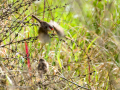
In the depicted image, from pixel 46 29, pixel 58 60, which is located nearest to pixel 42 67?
pixel 58 60

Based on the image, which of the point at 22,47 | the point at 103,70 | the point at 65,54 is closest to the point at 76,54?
the point at 65,54

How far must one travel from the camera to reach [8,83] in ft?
5.72

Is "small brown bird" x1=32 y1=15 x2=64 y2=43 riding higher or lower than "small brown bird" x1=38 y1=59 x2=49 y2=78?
higher

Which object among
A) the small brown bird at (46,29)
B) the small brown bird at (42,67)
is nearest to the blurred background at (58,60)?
the small brown bird at (42,67)

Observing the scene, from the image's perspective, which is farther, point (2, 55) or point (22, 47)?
point (22, 47)

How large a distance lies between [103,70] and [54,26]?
0.96 meters

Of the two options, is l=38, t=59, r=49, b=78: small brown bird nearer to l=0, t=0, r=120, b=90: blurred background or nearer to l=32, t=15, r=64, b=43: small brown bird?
l=0, t=0, r=120, b=90: blurred background

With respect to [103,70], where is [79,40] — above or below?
above

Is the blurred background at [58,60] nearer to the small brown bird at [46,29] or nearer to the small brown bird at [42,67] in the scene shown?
the small brown bird at [42,67]

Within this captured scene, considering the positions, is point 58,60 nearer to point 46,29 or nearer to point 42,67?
point 42,67

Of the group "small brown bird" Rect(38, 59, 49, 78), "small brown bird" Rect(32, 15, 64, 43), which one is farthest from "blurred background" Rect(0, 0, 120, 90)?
"small brown bird" Rect(32, 15, 64, 43)

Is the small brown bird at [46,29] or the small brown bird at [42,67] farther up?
the small brown bird at [46,29]

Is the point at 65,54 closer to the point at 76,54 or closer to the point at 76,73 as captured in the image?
the point at 76,54

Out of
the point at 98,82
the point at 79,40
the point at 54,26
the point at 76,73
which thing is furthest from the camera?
the point at 79,40
